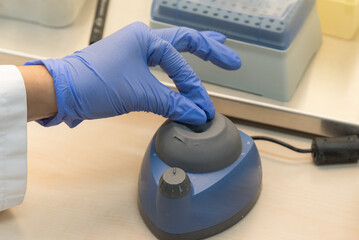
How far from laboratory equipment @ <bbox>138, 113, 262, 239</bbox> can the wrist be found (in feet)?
0.63

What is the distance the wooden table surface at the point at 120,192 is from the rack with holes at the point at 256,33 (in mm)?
113

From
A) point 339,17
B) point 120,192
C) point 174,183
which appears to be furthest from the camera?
point 339,17

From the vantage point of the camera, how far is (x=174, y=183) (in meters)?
0.76

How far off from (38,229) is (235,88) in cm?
50

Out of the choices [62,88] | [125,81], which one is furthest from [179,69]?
[62,88]

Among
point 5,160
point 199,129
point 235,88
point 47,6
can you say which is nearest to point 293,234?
point 199,129

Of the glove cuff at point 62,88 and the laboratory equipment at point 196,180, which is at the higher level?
the glove cuff at point 62,88

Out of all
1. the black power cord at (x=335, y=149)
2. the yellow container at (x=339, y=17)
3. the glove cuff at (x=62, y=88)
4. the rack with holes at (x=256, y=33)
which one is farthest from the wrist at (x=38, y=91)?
the yellow container at (x=339, y=17)

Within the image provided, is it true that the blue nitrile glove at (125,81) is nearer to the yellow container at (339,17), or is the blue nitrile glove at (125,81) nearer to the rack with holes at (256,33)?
the rack with holes at (256,33)

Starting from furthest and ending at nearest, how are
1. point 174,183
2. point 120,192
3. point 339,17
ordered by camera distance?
1. point 339,17
2. point 120,192
3. point 174,183

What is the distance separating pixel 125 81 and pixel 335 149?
43cm

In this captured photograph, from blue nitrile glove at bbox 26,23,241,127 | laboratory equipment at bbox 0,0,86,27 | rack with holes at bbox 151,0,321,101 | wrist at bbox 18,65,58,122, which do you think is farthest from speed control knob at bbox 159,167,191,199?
laboratory equipment at bbox 0,0,86,27

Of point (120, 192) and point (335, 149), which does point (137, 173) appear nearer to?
point (120, 192)

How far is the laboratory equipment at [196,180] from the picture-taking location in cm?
79
